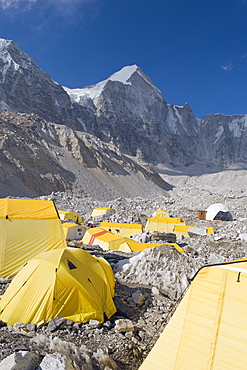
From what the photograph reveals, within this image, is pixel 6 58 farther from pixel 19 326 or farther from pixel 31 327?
pixel 31 327

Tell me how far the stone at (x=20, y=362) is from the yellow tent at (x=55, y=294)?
1.68 metres

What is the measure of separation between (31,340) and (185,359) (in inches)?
101

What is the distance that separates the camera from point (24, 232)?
803cm

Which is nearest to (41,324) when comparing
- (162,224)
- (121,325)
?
(121,325)

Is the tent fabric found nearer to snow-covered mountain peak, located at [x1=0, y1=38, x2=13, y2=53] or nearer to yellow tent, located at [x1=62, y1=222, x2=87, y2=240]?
yellow tent, located at [x1=62, y1=222, x2=87, y2=240]

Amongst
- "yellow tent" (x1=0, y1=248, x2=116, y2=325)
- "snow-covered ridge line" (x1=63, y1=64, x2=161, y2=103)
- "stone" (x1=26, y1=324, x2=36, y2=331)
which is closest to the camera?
"stone" (x1=26, y1=324, x2=36, y2=331)

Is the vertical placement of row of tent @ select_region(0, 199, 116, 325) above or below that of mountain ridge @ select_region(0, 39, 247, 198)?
below

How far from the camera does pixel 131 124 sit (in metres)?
134

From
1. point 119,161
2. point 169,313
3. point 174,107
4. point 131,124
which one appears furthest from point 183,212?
point 174,107

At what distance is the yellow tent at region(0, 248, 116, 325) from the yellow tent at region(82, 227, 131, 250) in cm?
824

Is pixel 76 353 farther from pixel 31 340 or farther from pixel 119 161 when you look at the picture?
pixel 119 161

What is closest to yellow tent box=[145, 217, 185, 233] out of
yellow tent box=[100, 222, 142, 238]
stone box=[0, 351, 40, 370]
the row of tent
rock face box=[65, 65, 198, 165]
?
yellow tent box=[100, 222, 142, 238]

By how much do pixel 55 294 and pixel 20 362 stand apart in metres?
1.92

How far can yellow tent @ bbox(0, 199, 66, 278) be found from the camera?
754 cm
